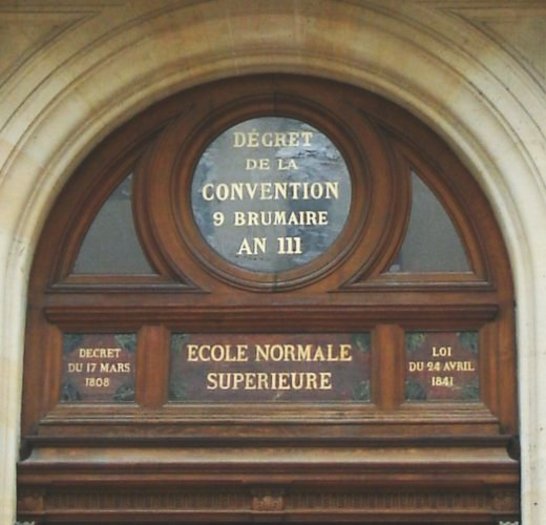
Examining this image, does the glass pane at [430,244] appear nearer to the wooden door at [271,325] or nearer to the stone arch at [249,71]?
the wooden door at [271,325]

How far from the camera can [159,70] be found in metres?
10.7

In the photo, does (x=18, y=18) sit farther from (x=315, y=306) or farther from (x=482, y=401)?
(x=482, y=401)


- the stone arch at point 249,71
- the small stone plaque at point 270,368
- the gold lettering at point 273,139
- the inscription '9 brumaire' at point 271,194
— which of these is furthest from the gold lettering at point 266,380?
the gold lettering at point 273,139

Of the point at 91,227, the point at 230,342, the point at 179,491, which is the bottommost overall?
the point at 179,491

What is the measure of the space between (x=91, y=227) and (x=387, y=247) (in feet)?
5.85

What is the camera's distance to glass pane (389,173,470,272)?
1073 centimetres

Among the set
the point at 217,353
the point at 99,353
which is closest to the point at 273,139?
the point at 217,353

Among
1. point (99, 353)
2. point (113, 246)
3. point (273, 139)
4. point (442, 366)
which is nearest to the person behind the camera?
point (442, 366)

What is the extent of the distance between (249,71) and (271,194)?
751mm

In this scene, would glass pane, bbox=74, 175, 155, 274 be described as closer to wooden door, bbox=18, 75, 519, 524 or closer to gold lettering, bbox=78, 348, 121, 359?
wooden door, bbox=18, 75, 519, 524

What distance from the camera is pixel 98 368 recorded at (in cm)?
1066

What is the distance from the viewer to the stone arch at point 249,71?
10469 mm

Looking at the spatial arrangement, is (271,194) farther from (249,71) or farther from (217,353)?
(217,353)

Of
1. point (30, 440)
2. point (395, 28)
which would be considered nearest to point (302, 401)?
point (30, 440)
